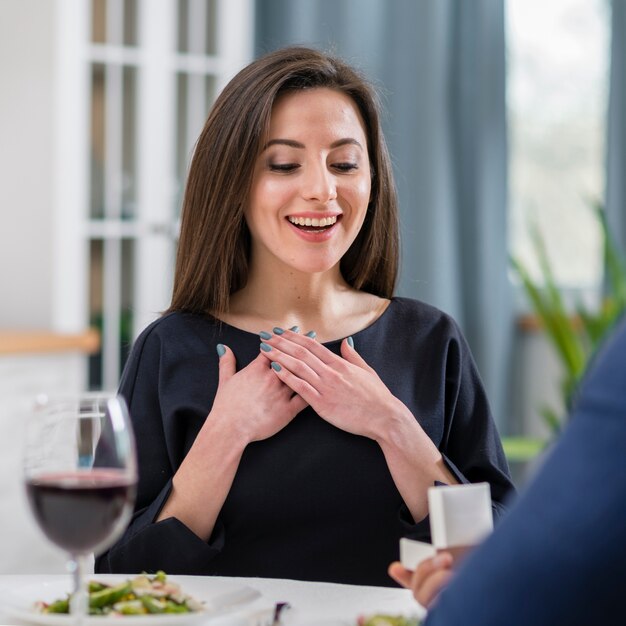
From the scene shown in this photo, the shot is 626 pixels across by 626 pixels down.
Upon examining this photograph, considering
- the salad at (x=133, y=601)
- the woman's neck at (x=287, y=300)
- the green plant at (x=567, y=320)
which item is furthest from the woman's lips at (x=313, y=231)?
the green plant at (x=567, y=320)

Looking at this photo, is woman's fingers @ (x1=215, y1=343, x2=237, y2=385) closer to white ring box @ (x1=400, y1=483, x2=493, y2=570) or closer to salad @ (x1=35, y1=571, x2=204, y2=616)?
salad @ (x1=35, y1=571, x2=204, y2=616)

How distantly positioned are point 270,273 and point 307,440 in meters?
0.31

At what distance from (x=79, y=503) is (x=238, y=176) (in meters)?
0.87

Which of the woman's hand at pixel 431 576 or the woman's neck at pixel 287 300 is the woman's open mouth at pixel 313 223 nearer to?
the woman's neck at pixel 287 300

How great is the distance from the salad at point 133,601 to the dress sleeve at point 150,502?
1.20 ft

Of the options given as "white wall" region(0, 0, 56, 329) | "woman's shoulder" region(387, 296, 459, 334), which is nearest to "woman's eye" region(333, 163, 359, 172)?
"woman's shoulder" region(387, 296, 459, 334)

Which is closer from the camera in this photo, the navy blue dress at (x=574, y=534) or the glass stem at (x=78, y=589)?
the navy blue dress at (x=574, y=534)

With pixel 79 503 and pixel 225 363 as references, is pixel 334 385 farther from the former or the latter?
pixel 79 503

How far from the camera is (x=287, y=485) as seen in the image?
1.59 m

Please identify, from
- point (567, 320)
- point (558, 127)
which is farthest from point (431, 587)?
point (558, 127)

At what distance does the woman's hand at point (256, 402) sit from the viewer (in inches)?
61.5

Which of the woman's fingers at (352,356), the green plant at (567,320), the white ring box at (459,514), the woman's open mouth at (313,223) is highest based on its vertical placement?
the woman's open mouth at (313,223)

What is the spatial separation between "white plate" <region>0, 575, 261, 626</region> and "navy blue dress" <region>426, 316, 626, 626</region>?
387 millimetres

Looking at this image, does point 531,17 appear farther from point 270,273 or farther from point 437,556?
point 437,556
